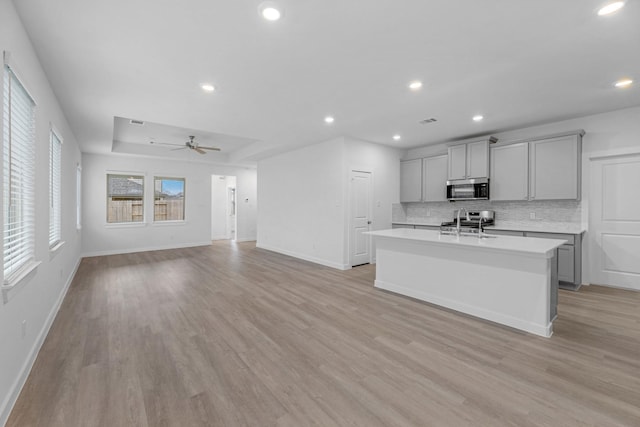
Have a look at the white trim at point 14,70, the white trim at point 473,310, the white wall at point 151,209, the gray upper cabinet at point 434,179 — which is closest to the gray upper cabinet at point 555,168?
the gray upper cabinet at point 434,179

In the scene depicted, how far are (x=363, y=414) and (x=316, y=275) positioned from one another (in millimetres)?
3396

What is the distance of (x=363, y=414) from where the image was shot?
1729 millimetres

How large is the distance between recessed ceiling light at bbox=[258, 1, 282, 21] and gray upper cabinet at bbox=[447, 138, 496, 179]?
4536 mm

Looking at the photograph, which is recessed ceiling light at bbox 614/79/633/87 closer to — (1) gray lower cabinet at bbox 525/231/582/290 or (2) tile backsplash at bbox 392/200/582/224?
(2) tile backsplash at bbox 392/200/582/224

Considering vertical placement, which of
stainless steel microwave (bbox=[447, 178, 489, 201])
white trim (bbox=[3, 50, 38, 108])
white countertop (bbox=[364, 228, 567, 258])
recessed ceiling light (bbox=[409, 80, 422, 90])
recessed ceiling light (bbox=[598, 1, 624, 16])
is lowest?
white countertop (bbox=[364, 228, 567, 258])

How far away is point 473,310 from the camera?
323cm

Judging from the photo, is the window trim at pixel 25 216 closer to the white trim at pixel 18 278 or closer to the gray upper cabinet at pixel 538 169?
the white trim at pixel 18 278

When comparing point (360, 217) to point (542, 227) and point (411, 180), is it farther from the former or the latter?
point (542, 227)

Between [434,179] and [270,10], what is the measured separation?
4.96 metres

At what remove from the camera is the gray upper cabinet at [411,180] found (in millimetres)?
6258

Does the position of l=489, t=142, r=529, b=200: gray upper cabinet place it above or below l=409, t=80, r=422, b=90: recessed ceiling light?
below

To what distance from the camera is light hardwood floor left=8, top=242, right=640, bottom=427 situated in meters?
1.74

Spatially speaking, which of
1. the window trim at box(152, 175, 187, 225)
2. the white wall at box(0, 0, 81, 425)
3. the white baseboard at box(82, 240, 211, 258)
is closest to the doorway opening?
the white baseboard at box(82, 240, 211, 258)

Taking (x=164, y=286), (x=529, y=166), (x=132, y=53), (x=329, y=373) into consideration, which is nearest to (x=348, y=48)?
(x=132, y=53)
